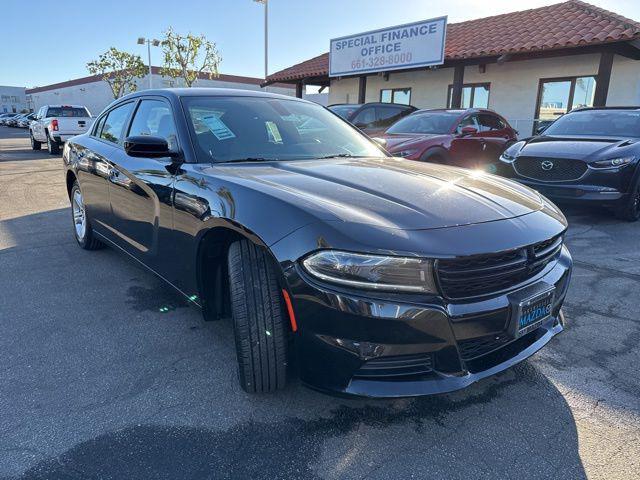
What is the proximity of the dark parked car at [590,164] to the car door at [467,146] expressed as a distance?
36.4 inches

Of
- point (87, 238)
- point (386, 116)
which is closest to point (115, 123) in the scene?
point (87, 238)

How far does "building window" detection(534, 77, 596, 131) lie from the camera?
1150 centimetres

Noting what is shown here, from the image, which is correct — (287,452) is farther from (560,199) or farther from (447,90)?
(447,90)

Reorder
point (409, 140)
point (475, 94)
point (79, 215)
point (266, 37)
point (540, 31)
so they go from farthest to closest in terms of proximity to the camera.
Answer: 1. point (266, 37)
2. point (475, 94)
3. point (540, 31)
4. point (409, 140)
5. point (79, 215)

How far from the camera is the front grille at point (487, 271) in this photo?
1.82 m

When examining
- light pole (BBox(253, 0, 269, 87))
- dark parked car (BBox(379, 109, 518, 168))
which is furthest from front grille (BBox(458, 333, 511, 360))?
light pole (BBox(253, 0, 269, 87))

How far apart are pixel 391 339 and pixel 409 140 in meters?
5.65

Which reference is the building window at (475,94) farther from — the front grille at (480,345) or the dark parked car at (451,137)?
the front grille at (480,345)

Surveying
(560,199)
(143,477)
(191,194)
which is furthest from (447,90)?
(143,477)

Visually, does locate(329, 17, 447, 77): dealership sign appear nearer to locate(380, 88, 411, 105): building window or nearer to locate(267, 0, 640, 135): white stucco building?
locate(267, 0, 640, 135): white stucco building

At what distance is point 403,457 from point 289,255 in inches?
38.0

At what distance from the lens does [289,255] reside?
73.8 inches

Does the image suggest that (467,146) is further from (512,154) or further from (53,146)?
(53,146)

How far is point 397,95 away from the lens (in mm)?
16500
